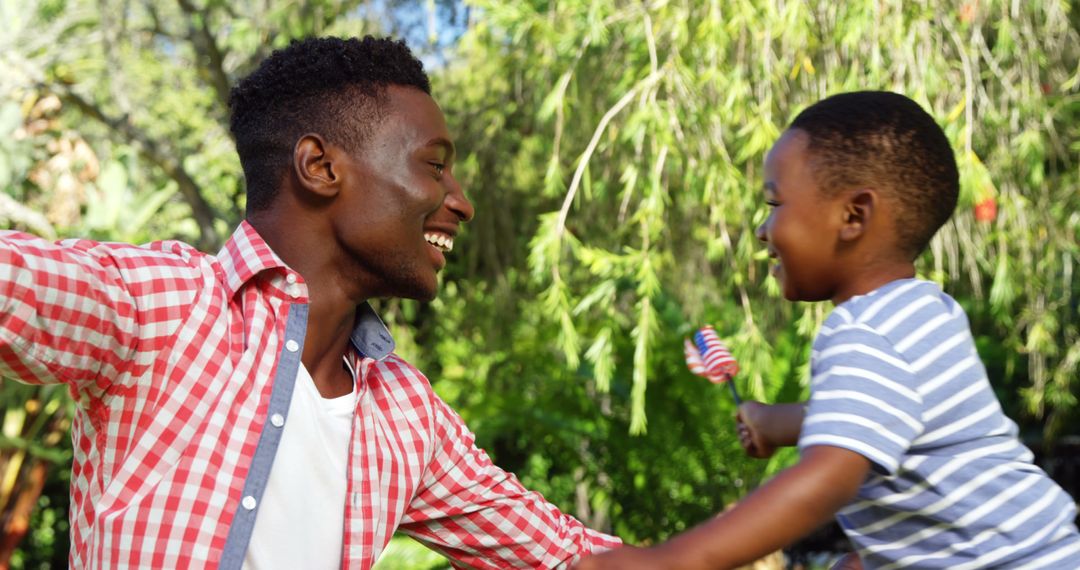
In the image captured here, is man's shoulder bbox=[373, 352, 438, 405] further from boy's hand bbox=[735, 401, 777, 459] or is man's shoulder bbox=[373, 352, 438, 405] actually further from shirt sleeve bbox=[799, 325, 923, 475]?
shirt sleeve bbox=[799, 325, 923, 475]

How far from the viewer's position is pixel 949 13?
4.38m

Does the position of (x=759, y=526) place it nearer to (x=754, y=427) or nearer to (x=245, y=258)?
(x=754, y=427)

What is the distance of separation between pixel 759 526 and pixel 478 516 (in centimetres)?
89

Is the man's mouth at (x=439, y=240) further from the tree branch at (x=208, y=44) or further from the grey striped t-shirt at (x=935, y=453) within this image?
the tree branch at (x=208, y=44)

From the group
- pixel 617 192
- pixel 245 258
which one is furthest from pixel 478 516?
pixel 617 192

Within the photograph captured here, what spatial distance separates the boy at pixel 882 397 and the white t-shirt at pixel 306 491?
601mm

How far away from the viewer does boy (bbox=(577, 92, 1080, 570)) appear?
58.2 inches

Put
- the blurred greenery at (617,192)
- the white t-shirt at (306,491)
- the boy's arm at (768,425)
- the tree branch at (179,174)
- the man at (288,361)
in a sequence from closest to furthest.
Result: the man at (288,361) < the white t-shirt at (306,491) < the boy's arm at (768,425) < the blurred greenery at (617,192) < the tree branch at (179,174)

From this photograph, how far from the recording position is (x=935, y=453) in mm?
1649

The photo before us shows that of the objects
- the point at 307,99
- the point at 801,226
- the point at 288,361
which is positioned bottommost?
the point at 288,361

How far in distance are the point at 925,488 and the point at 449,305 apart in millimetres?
4766

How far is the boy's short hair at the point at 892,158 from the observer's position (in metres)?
1.75

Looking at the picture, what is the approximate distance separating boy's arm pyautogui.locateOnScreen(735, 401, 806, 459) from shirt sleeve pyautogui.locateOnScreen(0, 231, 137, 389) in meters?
1.02

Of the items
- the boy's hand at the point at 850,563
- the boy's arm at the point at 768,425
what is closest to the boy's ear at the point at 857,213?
the boy's arm at the point at 768,425
